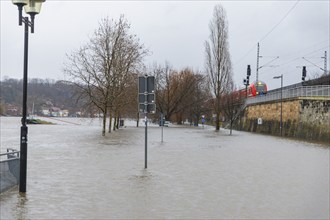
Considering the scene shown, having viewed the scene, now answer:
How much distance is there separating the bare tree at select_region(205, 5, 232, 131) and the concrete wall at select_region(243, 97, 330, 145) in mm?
6711

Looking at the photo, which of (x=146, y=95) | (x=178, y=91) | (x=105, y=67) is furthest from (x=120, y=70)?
(x=178, y=91)

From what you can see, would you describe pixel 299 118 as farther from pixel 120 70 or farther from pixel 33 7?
pixel 33 7

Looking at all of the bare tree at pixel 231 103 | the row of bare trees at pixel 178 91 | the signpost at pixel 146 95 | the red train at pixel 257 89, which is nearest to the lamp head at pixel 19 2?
the signpost at pixel 146 95

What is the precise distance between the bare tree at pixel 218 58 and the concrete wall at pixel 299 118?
671 centimetres

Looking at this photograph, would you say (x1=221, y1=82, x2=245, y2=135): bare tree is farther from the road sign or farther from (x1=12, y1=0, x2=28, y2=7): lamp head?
(x1=12, y1=0, x2=28, y2=7): lamp head

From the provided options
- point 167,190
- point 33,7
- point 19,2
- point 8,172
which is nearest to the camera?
point 19,2

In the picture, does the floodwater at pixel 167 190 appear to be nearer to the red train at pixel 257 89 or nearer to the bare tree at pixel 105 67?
the bare tree at pixel 105 67

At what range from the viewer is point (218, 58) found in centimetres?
6003

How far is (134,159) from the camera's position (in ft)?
60.3

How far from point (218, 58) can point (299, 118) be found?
15667mm

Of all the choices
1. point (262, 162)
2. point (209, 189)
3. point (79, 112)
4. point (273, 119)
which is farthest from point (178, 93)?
point (209, 189)

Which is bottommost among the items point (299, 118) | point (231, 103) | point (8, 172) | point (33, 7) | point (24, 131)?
point (8, 172)

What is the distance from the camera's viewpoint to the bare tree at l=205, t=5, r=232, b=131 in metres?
60.2

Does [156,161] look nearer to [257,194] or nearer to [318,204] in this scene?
[257,194]
